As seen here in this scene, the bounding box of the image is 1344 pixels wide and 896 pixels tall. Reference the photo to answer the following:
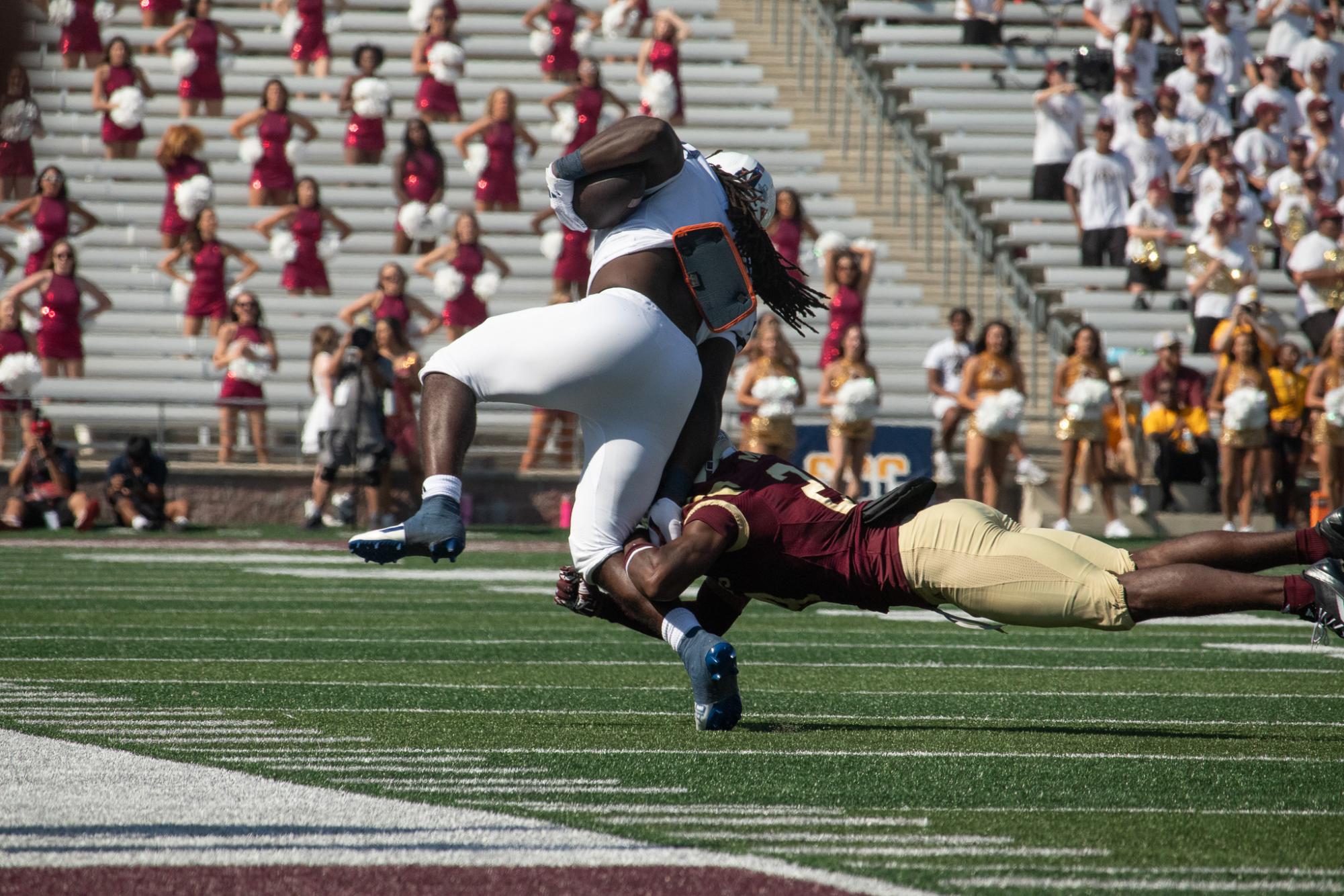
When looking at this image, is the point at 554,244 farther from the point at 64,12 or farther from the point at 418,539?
the point at 418,539

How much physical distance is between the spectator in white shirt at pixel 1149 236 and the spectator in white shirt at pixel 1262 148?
1594 millimetres

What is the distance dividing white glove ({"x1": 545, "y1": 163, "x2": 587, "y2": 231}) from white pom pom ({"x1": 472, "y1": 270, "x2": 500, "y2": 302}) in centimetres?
1094

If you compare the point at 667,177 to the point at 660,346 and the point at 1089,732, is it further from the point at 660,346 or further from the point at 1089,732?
the point at 1089,732

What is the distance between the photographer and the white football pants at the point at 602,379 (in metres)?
4.52

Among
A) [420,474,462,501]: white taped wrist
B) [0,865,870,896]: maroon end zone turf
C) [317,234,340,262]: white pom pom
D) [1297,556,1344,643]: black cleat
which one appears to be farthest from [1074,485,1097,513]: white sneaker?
[0,865,870,896]: maroon end zone turf

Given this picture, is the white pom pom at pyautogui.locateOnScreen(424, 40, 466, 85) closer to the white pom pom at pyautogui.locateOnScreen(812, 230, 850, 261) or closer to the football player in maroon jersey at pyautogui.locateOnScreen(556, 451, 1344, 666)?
the white pom pom at pyautogui.locateOnScreen(812, 230, 850, 261)

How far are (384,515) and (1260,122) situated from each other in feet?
31.8

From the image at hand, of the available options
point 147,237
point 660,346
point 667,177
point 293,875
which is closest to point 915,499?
point 660,346

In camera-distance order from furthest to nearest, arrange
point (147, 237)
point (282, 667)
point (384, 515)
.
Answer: point (147, 237) → point (384, 515) → point (282, 667)

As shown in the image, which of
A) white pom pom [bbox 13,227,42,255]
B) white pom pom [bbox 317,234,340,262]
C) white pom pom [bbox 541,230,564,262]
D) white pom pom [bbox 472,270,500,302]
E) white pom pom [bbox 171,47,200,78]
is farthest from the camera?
white pom pom [bbox 171,47,200,78]

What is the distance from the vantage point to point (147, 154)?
18266mm

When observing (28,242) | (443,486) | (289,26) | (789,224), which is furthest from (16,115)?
(289,26)

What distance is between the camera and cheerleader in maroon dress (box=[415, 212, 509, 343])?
1579 cm

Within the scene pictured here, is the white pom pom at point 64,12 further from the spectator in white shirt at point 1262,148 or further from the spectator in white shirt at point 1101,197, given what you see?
the spectator in white shirt at point 1262,148
